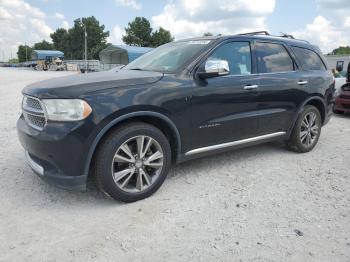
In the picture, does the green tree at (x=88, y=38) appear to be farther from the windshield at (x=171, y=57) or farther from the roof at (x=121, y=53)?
the windshield at (x=171, y=57)

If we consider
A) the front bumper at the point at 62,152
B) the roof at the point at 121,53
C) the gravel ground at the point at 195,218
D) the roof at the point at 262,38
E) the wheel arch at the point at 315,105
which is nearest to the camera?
the gravel ground at the point at 195,218

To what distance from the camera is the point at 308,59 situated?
5547mm

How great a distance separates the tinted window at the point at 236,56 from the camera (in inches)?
170

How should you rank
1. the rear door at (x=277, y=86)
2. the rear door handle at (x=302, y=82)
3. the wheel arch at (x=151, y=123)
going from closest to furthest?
the wheel arch at (x=151, y=123)
the rear door at (x=277, y=86)
the rear door handle at (x=302, y=82)

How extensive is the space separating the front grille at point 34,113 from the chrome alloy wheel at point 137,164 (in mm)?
797

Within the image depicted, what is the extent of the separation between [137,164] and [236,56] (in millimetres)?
1983

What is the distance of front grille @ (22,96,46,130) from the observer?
3.37 meters

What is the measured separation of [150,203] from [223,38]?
7.38 feet

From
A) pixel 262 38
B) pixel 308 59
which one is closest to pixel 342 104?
pixel 308 59

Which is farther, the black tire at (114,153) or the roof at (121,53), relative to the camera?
the roof at (121,53)

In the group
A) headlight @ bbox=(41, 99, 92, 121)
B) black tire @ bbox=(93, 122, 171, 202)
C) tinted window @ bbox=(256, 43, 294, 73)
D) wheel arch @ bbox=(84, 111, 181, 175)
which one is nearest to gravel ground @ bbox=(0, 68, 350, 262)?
black tire @ bbox=(93, 122, 171, 202)

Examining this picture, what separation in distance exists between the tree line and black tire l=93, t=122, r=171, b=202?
6162 centimetres

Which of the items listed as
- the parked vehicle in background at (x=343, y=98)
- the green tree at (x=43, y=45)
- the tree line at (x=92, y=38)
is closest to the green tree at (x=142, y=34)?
the tree line at (x=92, y=38)

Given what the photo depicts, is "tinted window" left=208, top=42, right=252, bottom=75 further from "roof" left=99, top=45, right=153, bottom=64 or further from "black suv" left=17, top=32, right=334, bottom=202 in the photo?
"roof" left=99, top=45, right=153, bottom=64
